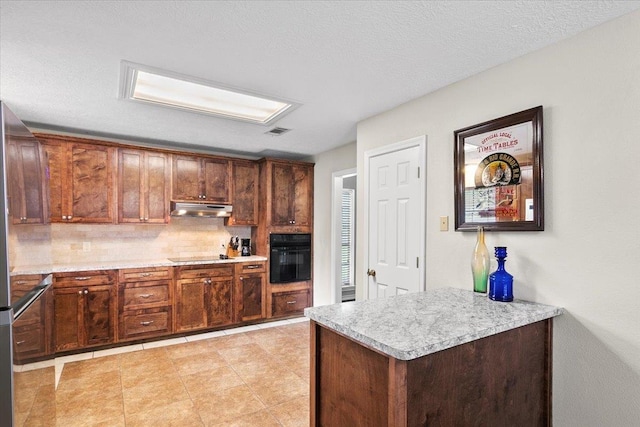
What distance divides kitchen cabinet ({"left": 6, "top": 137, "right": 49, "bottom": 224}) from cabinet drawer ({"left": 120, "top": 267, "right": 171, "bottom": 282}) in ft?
6.58

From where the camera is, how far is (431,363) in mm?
1386

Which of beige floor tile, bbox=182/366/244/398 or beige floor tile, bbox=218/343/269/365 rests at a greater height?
beige floor tile, bbox=182/366/244/398

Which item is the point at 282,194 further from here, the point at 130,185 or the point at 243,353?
the point at 243,353

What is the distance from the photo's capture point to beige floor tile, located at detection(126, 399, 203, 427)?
2.41 meters

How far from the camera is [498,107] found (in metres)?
2.29

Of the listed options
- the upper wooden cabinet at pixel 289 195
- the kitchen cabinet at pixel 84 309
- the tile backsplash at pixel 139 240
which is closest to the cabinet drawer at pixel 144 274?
the kitchen cabinet at pixel 84 309

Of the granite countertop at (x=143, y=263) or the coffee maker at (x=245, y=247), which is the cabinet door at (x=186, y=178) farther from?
the coffee maker at (x=245, y=247)

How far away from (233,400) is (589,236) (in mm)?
2687

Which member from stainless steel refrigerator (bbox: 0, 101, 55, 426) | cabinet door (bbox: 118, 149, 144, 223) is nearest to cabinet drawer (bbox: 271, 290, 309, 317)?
cabinet door (bbox: 118, 149, 144, 223)

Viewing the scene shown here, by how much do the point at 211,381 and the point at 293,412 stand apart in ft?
2.94

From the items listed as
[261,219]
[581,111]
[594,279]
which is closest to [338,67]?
[581,111]

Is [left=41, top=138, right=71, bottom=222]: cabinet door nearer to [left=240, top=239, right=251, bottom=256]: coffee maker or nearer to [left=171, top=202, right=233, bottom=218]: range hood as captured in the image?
[left=171, top=202, right=233, bottom=218]: range hood

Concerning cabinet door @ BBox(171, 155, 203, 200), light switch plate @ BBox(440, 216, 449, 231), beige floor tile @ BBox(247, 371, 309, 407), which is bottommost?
beige floor tile @ BBox(247, 371, 309, 407)

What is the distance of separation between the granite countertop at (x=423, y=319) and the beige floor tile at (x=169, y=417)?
1471 mm
